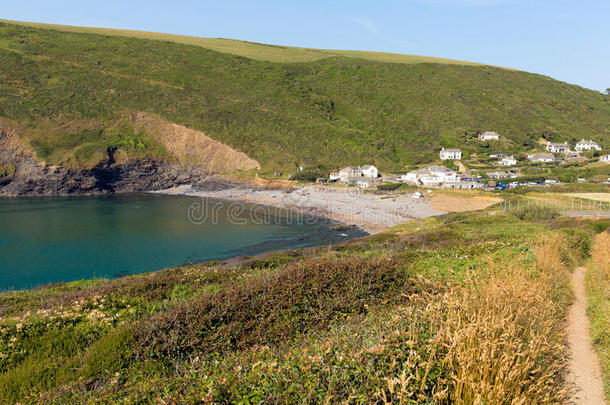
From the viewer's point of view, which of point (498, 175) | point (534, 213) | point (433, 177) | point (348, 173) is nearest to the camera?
point (534, 213)

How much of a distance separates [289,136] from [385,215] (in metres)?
52.1

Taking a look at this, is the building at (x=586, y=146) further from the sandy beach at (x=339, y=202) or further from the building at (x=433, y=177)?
the sandy beach at (x=339, y=202)

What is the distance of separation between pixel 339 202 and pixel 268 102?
59.4 m

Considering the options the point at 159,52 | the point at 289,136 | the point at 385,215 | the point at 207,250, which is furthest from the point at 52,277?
the point at 159,52

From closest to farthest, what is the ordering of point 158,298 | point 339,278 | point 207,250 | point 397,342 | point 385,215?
point 397,342
point 339,278
point 158,298
point 207,250
point 385,215

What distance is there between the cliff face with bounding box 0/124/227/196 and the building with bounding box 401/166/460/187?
4917 centimetres

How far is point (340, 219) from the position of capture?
53.7 metres

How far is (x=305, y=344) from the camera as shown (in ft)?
17.9

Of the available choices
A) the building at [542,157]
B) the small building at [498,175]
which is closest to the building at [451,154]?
the small building at [498,175]

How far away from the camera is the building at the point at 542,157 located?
90625 millimetres

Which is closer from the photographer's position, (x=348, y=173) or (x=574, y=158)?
(x=348, y=173)

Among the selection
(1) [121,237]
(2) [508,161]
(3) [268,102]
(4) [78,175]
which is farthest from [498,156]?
(4) [78,175]

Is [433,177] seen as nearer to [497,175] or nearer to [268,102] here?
[497,175]

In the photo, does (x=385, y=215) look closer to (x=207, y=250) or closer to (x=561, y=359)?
(x=207, y=250)
